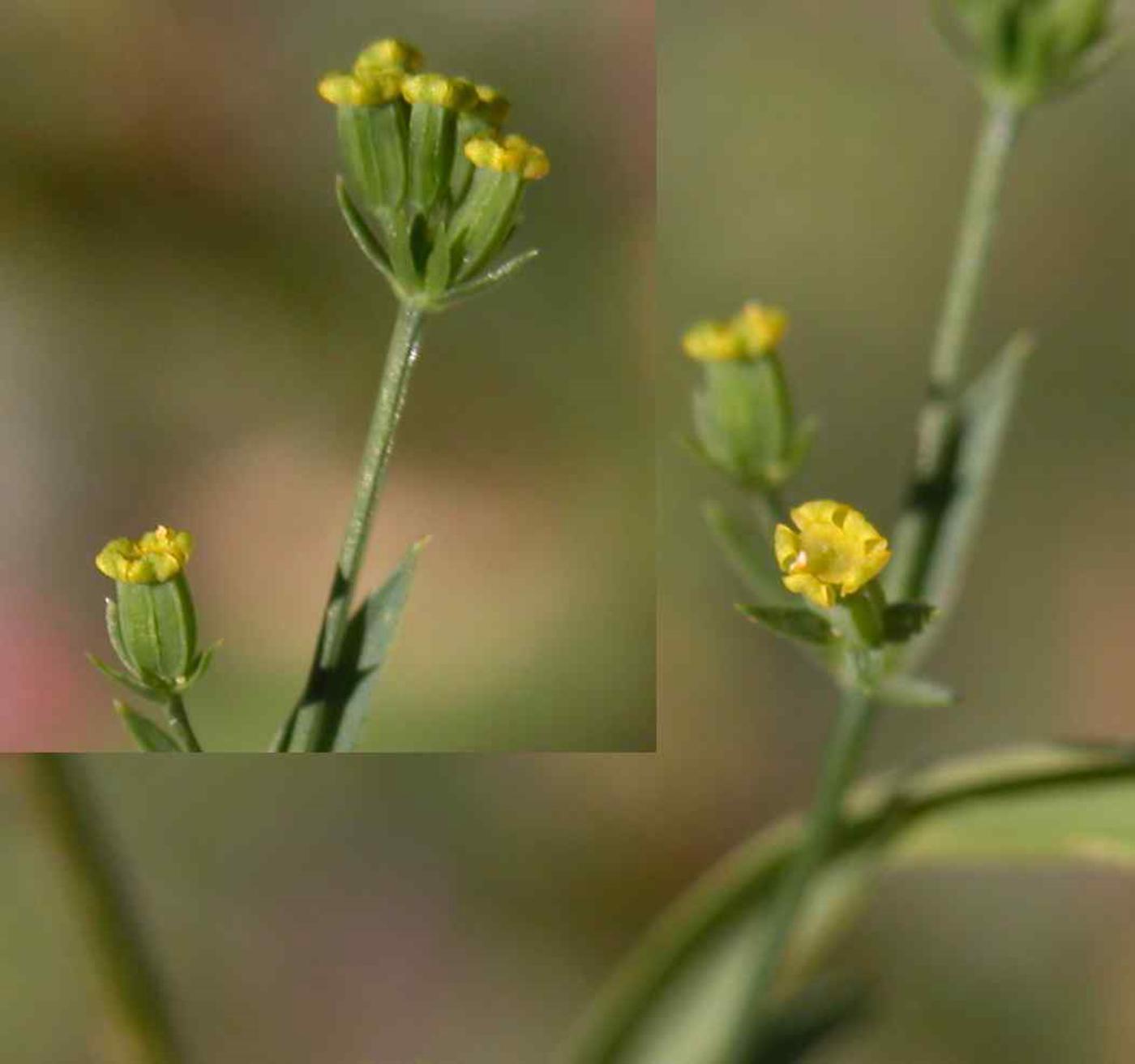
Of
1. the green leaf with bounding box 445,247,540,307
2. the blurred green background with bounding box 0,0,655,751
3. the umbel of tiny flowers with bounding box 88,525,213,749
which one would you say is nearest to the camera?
the green leaf with bounding box 445,247,540,307

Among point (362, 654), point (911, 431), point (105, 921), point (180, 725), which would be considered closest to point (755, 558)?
point (362, 654)

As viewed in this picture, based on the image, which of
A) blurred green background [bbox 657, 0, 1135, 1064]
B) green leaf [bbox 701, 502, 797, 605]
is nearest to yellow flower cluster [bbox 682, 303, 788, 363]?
green leaf [bbox 701, 502, 797, 605]

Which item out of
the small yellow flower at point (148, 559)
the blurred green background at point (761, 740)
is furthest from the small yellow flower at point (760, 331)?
the blurred green background at point (761, 740)

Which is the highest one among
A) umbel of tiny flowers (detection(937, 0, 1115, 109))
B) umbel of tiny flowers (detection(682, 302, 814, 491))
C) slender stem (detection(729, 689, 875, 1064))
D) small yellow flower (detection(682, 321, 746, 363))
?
umbel of tiny flowers (detection(937, 0, 1115, 109))

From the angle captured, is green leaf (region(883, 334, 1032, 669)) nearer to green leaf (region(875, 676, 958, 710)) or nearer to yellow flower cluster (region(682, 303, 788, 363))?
green leaf (region(875, 676, 958, 710))

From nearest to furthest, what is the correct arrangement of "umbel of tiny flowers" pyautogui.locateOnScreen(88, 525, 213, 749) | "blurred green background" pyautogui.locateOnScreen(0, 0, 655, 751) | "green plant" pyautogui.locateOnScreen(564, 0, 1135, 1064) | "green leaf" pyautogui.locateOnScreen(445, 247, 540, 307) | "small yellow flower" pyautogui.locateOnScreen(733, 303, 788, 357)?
"green leaf" pyautogui.locateOnScreen(445, 247, 540, 307), "umbel of tiny flowers" pyautogui.locateOnScreen(88, 525, 213, 749), "green plant" pyautogui.locateOnScreen(564, 0, 1135, 1064), "small yellow flower" pyautogui.locateOnScreen(733, 303, 788, 357), "blurred green background" pyautogui.locateOnScreen(0, 0, 655, 751)

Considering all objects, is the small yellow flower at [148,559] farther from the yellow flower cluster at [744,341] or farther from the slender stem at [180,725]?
the yellow flower cluster at [744,341]

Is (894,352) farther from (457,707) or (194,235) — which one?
(457,707)
